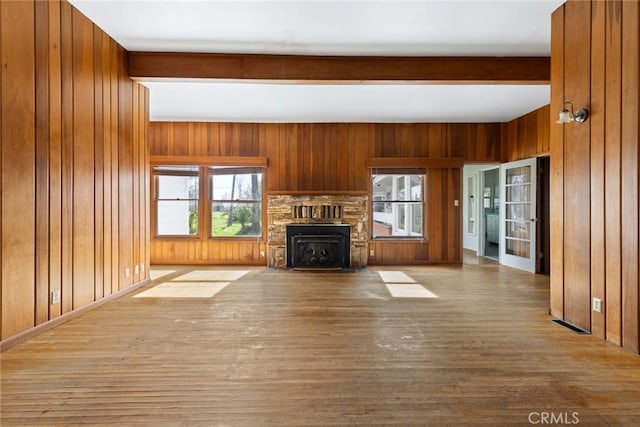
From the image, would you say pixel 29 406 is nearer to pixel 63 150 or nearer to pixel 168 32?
pixel 63 150

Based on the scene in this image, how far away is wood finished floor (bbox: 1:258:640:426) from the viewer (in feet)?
5.96

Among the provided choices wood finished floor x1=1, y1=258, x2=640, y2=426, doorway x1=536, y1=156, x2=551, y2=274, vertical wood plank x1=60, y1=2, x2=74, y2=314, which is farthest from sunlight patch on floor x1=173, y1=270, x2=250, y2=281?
doorway x1=536, y1=156, x2=551, y2=274

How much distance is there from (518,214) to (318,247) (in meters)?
3.95

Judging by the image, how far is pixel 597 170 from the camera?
110 inches

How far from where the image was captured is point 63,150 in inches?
124

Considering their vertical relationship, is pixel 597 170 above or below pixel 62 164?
below

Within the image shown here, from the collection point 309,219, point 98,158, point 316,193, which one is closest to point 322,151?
point 316,193

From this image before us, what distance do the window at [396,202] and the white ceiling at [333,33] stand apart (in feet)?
6.27

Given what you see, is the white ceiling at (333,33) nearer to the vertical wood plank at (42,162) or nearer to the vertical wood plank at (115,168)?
the vertical wood plank at (115,168)

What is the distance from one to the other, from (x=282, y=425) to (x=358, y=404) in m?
0.45

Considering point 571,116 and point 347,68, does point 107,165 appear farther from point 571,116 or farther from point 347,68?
point 571,116

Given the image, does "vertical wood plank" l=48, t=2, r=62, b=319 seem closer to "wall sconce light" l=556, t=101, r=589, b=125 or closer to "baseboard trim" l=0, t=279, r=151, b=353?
"baseboard trim" l=0, t=279, r=151, b=353

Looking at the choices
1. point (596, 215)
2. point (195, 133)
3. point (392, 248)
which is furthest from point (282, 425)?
point (195, 133)

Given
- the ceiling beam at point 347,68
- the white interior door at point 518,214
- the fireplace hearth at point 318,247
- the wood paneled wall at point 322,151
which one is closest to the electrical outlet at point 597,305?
the ceiling beam at point 347,68
